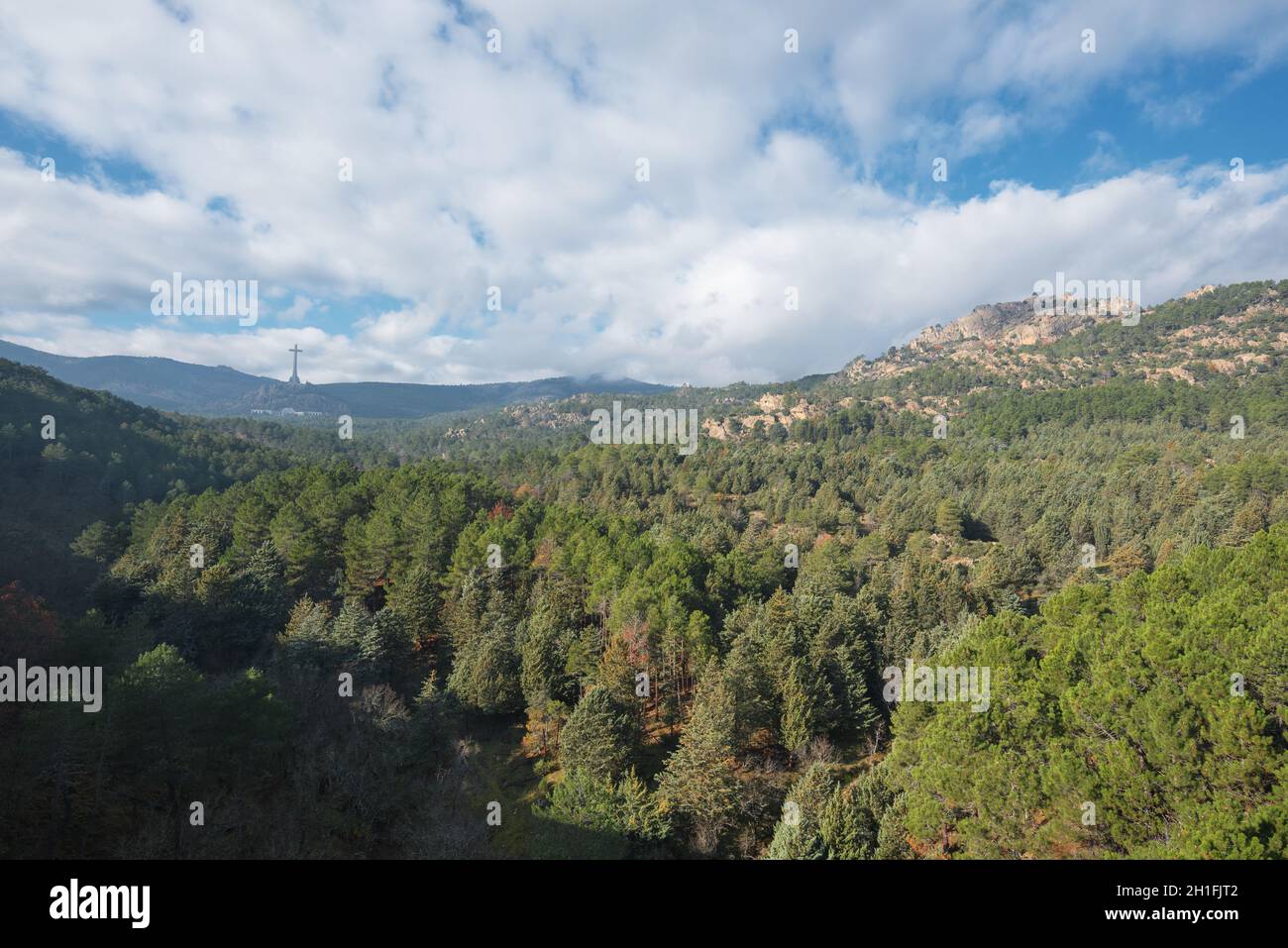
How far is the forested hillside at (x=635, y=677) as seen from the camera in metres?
15.5

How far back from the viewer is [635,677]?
2938 cm

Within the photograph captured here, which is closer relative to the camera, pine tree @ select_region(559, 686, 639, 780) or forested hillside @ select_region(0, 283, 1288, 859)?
forested hillside @ select_region(0, 283, 1288, 859)

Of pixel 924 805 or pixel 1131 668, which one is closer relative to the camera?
pixel 1131 668

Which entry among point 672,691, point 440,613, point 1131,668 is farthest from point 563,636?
point 1131,668

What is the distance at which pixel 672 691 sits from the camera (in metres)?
32.8

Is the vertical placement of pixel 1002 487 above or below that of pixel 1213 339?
below

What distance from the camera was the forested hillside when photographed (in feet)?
50.9

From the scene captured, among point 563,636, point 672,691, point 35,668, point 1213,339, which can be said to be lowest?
point 672,691

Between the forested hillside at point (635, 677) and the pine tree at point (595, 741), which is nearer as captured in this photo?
the forested hillside at point (635, 677)

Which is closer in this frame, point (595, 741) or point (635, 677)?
point (595, 741)

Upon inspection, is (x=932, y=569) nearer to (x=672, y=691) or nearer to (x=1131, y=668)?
(x=672, y=691)

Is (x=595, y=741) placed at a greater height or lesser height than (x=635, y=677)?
lesser

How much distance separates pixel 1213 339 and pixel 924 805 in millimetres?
246348
